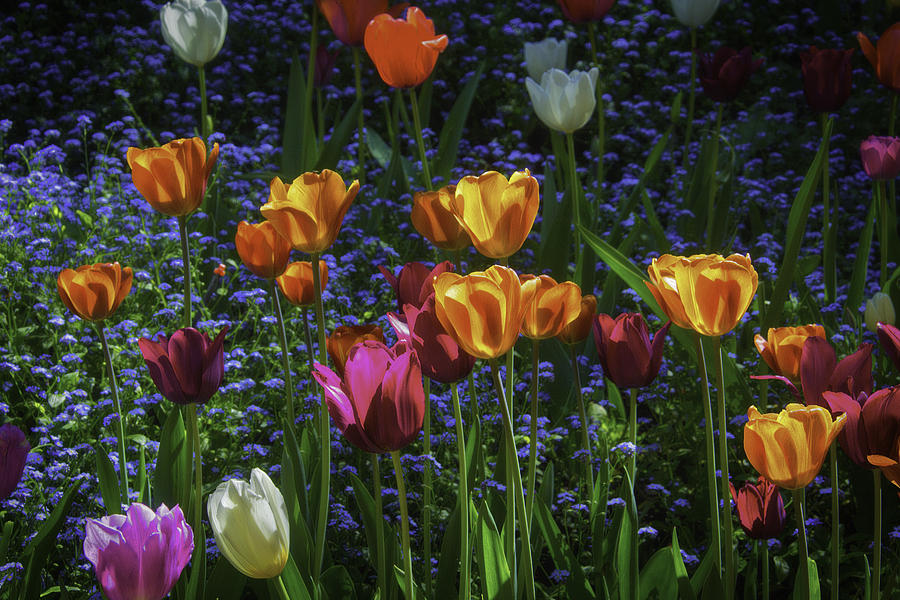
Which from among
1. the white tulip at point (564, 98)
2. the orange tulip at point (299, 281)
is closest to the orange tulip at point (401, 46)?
the white tulip at point (564, 98)

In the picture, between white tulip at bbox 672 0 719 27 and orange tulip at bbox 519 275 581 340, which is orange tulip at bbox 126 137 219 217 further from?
white tulip at bbox 672 0 719 27

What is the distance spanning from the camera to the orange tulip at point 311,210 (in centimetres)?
127

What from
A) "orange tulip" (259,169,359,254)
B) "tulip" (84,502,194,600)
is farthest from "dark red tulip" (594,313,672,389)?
"tulip" (84,502,194,600)

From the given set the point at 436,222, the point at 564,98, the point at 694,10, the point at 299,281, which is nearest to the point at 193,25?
the point at 564,98

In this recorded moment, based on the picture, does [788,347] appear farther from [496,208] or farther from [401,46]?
[401,46]

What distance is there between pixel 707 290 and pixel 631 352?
34 cm

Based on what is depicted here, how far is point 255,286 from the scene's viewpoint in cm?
268

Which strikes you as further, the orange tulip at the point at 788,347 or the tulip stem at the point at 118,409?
the tulip stem at the point at 118,409

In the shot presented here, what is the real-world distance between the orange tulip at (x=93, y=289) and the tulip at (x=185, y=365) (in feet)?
0.70

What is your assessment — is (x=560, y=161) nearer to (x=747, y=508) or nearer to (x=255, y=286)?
(x=255, y=286)

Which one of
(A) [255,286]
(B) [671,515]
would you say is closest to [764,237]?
(B) [671,515]

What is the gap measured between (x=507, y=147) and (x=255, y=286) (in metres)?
1.56

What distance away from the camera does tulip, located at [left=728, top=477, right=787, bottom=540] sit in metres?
1.27

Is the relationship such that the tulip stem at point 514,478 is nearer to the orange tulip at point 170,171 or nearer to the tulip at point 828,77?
the orange tulip at point 170,171
